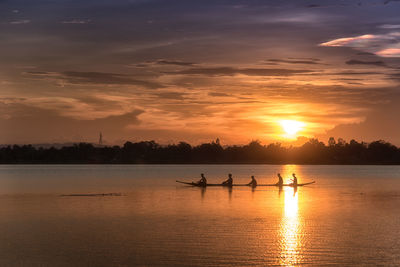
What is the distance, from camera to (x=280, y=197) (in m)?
54.8

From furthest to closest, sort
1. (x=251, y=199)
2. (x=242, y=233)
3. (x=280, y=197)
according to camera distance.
→ (x=280, y=197), (x=251, y=199), (x=242, y=233)

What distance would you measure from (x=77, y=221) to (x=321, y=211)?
1766 cm

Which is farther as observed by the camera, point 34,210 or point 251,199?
point 251,199

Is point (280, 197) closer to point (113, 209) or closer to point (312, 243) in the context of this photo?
point (113, 209)

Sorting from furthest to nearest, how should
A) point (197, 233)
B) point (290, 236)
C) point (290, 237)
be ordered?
point (197, 233) → point (290, 236) → point (290, 237)

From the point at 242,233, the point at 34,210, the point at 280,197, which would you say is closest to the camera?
the point at 242,233

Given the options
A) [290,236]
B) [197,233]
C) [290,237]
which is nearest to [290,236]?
[290,236]

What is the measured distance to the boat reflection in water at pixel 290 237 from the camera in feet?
72.3

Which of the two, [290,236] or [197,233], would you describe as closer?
[290,236]

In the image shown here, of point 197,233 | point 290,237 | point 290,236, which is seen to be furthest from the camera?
point 197,233

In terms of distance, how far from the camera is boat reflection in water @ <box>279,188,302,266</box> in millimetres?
22022

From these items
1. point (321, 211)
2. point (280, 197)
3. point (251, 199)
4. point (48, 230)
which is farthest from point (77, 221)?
point (280, 197)

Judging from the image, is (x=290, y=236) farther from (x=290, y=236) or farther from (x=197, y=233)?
(x=197, y=233)

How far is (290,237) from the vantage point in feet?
90.1
